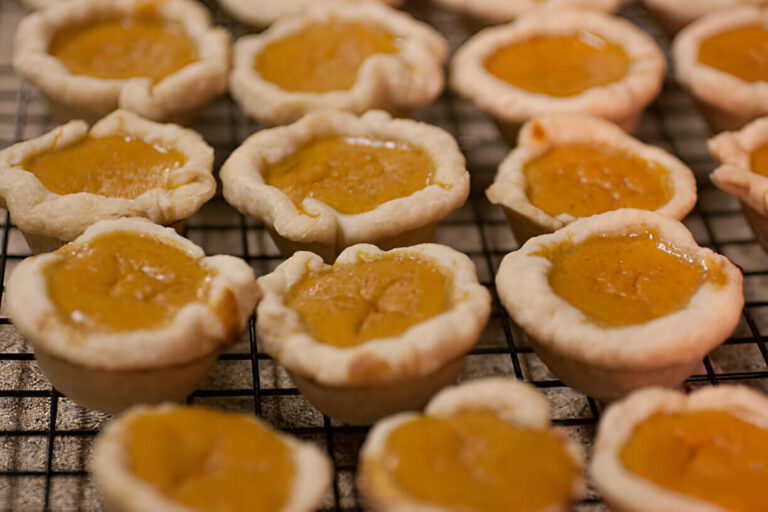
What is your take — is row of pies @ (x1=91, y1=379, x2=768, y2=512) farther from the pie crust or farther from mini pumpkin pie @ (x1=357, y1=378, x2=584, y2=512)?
the pie crust

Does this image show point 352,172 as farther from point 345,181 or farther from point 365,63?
point 365,63

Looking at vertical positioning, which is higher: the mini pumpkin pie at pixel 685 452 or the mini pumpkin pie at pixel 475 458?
the mini pumpkin pie at pixel 475 458

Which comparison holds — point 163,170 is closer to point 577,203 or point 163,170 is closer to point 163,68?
point 163,68

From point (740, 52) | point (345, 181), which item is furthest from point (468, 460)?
point (740, 52)

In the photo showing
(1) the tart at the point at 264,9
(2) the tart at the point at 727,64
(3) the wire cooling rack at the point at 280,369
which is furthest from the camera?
(1) the tart at the point at 264,9

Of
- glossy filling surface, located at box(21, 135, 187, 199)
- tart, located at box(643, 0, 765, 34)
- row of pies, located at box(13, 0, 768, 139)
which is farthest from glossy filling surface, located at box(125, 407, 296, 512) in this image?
tart, located at box(643, 0, 765, 34)

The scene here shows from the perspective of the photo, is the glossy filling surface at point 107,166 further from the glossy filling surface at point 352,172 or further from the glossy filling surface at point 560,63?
the glossy filling surface at point 560,63

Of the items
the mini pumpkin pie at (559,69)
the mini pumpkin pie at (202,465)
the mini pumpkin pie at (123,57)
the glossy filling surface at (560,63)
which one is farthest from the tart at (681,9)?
the mini pumpkin pie at (202,465)
